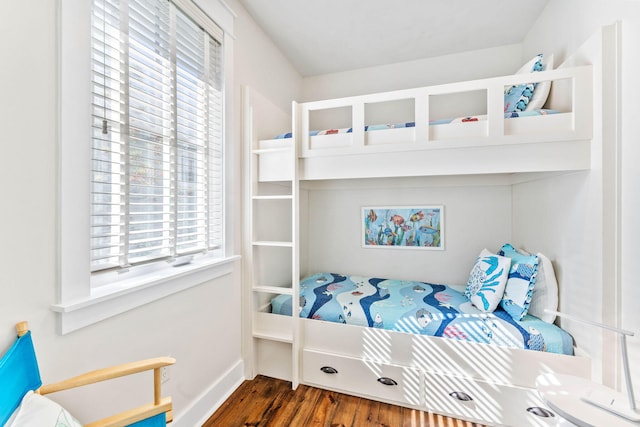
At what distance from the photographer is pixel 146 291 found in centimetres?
132

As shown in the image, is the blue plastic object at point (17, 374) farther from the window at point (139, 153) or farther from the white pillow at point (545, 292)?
the white pillow at point (545, 292)

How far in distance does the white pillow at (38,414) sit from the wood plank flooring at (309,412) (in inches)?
40.4

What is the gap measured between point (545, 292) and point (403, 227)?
1287 millimetres

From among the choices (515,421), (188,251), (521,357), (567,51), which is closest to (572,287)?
(521,357)

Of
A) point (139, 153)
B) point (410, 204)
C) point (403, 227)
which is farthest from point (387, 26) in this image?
point (139, 153)

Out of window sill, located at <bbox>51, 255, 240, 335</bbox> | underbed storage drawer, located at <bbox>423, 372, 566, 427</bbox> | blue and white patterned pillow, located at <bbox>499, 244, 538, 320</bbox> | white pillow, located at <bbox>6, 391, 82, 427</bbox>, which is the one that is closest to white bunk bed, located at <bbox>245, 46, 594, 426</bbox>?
underbed storage drawer, located at <bbox>423, 372, 566, 427</bbox>

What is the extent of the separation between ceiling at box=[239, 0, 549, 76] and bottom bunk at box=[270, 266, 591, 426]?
199 centimetres

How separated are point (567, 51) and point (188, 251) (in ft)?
8.83

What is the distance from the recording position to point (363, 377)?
1905mm

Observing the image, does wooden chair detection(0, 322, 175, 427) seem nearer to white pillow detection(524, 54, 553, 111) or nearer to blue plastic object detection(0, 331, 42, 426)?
blue plastic object detection(0, 331, 42, 426)

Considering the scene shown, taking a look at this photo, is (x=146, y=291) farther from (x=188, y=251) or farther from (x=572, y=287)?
(x=572, y=287)

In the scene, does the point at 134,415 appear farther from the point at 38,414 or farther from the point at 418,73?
the point at 418,73

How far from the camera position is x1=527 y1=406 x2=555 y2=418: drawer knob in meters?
1.55

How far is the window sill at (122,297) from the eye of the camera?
40.4 inches
